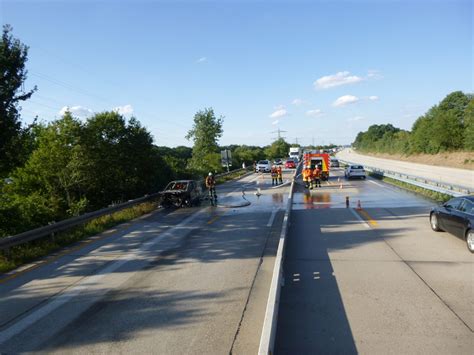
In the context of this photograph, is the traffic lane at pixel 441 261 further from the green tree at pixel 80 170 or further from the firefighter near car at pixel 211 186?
the green tree at pixel 80 170

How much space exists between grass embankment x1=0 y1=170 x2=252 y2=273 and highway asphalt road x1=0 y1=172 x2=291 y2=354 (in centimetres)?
66

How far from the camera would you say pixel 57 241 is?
11648 millimetres

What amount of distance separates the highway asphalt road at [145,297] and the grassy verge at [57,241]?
26.0 inches

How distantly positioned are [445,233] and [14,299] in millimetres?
11508

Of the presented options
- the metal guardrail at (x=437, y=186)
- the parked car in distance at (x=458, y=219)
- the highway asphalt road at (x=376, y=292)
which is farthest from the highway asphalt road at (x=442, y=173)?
the highway asphalt road at (x=376, y=292)

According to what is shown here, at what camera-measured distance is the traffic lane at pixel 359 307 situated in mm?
4994

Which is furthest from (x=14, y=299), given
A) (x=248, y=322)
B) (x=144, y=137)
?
(x=144, y=137)

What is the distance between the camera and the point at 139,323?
18.7 feet

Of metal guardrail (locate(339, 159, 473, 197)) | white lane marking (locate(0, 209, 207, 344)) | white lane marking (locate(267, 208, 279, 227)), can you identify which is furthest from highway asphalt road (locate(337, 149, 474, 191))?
white lane marking (locate(0, 209, 207, 344))

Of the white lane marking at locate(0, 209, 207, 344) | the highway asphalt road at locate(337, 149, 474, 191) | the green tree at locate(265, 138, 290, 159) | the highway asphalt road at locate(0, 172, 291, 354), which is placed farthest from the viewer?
the green tree at locate(265, 138, 290, 159)

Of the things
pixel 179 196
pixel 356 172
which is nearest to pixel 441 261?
pixel 179 196

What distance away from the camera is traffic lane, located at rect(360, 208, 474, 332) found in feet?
21.0

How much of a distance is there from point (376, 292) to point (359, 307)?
830 millimetres

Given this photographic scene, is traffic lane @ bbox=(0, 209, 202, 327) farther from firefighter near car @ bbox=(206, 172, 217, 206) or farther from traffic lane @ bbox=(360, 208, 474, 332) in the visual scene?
traffic lane @ bbox=(360, 208, 474, 332)
